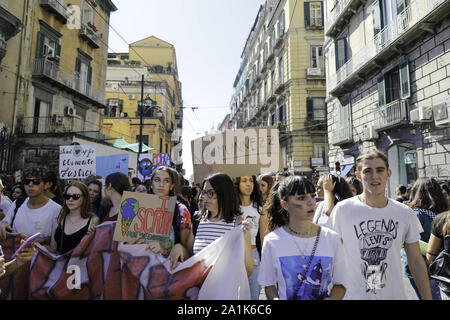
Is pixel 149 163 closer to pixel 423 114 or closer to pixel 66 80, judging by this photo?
pixel 66 80

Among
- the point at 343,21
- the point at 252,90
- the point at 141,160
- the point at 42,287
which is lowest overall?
the point at 42,287

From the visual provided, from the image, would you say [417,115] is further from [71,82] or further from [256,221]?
[71,82]

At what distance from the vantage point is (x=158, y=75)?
35.0m

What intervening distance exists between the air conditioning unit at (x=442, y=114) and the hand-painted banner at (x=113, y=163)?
9.42 meters

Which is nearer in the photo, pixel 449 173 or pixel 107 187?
pixel 107 187

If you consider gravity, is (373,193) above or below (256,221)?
above

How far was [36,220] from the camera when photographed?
10.3 feet

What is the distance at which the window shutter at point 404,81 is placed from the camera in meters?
10.8

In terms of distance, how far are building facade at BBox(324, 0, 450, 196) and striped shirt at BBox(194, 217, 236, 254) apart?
9309mm

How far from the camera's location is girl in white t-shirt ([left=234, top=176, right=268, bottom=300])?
112 inches

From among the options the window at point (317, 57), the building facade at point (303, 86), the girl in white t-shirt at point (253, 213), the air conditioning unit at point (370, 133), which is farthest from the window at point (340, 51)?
the girl in white t-shirt at point (253, 213)

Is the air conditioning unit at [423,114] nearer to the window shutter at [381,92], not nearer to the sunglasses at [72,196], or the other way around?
the window shutter at [381,92]

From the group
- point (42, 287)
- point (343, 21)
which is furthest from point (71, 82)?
point (42, 287)
